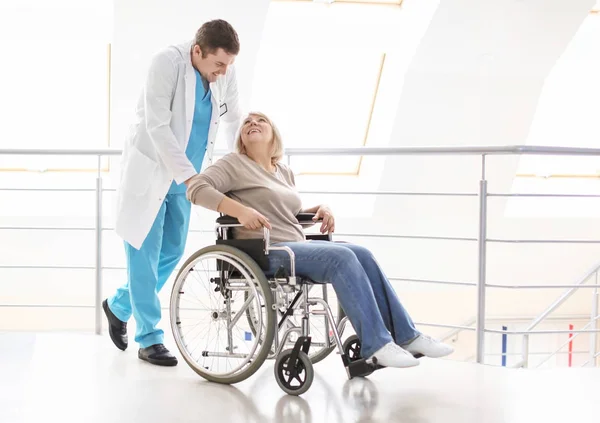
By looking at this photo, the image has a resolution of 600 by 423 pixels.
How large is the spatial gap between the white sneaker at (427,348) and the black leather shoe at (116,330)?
3.59 feet

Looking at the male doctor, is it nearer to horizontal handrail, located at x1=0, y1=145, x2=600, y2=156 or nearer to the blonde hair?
the blonde hair

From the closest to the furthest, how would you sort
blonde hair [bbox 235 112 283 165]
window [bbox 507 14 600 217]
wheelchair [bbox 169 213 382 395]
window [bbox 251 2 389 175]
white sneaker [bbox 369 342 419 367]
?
white sneaker [bbox 369 342 419 367] → wheelchair [bbox 169 213 382 395] → blonde hair [bbox 235 112 283 165] → window [bbox 251 2 389 175] → window [bbox 507 14 600 217]

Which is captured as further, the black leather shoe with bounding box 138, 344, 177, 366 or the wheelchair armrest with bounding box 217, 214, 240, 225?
the black leather shoe with bounding box 138, 344, 177, 366

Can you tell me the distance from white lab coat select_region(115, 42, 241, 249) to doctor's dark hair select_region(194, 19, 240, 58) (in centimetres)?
12

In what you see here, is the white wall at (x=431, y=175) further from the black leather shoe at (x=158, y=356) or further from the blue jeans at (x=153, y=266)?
the black leather shoe at (x=158, y=356)

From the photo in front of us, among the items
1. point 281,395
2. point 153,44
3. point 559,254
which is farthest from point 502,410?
point 559,254

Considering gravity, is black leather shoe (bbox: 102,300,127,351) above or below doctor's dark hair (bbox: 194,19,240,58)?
below

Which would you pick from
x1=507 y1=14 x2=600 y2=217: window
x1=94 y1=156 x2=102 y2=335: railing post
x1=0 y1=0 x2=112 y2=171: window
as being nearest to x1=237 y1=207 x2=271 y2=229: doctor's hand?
x1=94 y1=156 x2=102 y2=335: railing post

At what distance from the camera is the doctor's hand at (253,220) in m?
2.12

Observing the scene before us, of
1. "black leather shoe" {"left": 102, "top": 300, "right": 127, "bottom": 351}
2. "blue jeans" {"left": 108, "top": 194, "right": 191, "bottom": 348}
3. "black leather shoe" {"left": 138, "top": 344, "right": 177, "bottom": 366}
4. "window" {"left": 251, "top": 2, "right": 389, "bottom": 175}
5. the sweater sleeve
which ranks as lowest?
"black leather shoe" {"left": 138, "top": 344, "right": 177, "bottom": 366}

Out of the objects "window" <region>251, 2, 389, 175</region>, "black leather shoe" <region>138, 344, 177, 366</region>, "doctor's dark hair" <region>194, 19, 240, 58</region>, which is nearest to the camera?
"doctor's dark hair" <region>194, 19, 240, 58</region>

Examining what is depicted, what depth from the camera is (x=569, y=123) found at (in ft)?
17.7

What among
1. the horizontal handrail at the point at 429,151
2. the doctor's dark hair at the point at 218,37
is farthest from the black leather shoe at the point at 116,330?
the doctor's dark hair at the point at 218,37

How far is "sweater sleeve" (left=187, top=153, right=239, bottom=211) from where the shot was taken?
2.18 m
